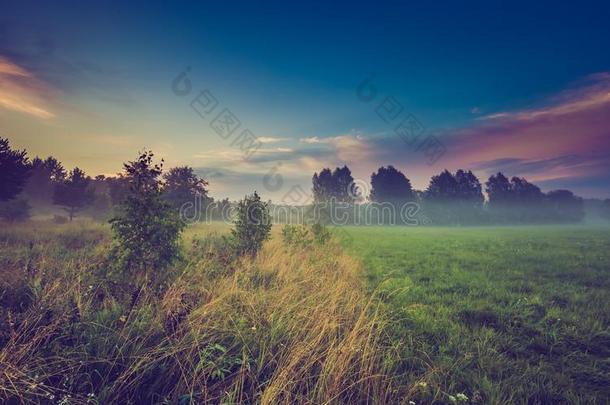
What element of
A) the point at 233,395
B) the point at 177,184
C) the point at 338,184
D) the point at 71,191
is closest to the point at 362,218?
the point at 338,184

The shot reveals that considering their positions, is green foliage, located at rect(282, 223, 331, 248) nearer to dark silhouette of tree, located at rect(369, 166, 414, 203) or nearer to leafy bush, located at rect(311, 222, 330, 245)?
leafy bush, located at rect(311, 222, 330, 245)

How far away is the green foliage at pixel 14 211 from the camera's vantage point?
76.7 ft

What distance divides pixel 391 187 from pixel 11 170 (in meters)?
70.2

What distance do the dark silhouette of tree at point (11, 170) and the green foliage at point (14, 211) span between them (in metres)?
2.86

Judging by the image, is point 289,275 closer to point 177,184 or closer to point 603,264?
point 603,264

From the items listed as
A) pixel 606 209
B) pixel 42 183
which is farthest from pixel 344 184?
pixel 606 209

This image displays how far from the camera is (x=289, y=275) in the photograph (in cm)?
625

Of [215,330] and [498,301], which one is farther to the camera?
[498,301]

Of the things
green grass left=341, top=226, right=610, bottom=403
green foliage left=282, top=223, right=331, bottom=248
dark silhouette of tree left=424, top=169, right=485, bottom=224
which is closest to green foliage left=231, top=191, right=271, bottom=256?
green foliage left=282, top=223, right=331, bottom=248

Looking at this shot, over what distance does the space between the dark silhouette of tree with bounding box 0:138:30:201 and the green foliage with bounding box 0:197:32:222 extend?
2864mm

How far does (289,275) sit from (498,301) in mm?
4651

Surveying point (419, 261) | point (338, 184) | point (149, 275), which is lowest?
point (419, 261)

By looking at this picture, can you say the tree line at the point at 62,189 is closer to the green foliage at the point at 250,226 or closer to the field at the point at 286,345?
the green foliage at the point at 250,226

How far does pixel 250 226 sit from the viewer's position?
9.41 m
